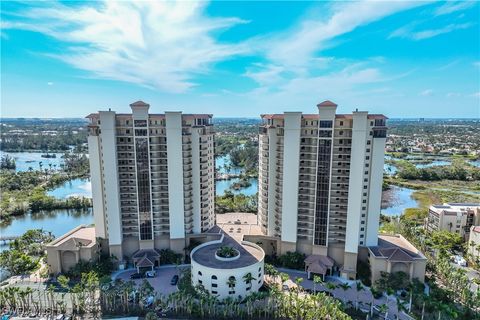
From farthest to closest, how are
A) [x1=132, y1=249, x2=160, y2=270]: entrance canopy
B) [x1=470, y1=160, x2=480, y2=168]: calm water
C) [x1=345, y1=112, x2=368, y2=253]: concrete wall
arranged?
[x1=470, y1=160, x2=480, y2=168]: calm water < [x1=132, y1=249, x2=160, y2=270]: entrance canopy < [x1=345, y1=112, x2=368, y2=253]: concrete wall

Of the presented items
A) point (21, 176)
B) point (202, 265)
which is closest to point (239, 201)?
point (202, 265)

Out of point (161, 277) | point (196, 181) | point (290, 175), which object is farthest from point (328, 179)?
point (161, 277)

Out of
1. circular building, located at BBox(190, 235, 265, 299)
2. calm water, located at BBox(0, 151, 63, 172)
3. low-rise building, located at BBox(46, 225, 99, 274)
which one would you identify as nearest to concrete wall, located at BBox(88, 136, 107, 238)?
low-rise building, located at BBox(46, 225, 99, 274)

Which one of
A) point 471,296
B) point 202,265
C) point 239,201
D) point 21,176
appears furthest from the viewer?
point 21,176

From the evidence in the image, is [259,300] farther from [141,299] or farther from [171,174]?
[171,174]

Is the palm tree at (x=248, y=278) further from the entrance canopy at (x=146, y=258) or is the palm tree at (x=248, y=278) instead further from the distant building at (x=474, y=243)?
Answer: the distant building at (x=474, y=243)

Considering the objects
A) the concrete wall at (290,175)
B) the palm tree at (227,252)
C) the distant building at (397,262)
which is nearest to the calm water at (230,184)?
the concrete wall at (290,175)

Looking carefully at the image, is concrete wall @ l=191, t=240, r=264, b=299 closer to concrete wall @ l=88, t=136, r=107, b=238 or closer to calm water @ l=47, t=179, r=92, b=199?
concrete wall @ l=88, t=136, r=107, b=238
